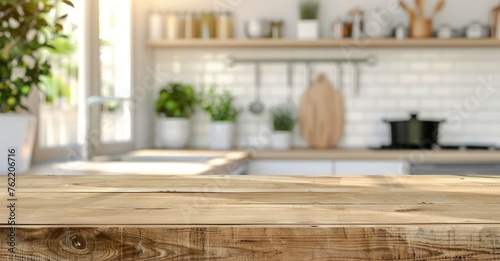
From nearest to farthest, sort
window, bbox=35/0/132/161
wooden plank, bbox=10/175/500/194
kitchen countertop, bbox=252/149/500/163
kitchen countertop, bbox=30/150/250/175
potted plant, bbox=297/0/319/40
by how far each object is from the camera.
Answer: wooden plank, bbox=10/175/500/194, kitchen countertop, bbox=30/150/250/175, window, bbox=35/0/132/161, kitchen countertop, bbox=252/149/500/163, potted plant, bbox=297/0/319/40

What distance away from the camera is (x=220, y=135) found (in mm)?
4488

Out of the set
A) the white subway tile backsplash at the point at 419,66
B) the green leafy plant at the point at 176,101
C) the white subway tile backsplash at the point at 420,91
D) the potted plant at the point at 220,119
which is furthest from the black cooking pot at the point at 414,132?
the green leafy plant at the point at 176,101

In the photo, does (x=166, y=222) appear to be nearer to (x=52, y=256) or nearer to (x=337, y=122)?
(x=52, y=256)

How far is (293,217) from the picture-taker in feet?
3.34

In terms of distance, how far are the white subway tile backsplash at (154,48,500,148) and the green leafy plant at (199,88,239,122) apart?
67 mm

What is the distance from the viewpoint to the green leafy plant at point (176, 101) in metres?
4.50

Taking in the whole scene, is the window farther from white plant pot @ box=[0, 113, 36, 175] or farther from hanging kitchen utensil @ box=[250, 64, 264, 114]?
hanging kitchen utensil @ box=[250, 64, 264, 114]

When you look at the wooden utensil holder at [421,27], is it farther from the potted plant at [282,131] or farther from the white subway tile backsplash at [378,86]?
the potted plant at [282,131]

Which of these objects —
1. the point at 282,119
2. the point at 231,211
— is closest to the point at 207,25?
the point at 282,119

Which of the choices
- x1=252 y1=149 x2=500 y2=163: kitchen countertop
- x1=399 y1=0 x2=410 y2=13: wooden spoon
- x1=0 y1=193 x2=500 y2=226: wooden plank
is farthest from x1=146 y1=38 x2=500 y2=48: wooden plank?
x1=0 y1=193 x2=500 y2=226: wooden plank

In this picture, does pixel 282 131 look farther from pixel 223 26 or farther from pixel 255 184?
pixel 255 184

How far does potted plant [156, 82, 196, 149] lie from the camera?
4500 mm

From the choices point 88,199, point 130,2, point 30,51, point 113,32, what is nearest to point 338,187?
point 88,199

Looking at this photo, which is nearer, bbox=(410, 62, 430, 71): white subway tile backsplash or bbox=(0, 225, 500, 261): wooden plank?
bbox=(0, 225, 500, 261): wooden plank
